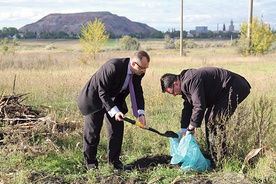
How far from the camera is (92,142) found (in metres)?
4.48

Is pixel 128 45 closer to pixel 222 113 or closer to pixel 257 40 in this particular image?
pixel 257 40

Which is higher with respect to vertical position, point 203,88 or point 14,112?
point 203,88

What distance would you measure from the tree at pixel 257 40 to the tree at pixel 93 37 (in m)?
12.8

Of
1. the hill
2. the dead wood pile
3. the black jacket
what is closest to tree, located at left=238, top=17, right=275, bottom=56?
the dead wood pile

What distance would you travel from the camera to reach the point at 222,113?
4469 mm

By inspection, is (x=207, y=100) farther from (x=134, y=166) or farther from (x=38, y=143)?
(x=38, y=143)

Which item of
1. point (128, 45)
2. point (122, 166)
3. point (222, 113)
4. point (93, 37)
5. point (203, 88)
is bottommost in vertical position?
point (122, 166)

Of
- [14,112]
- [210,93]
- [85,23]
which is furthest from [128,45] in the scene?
[85,23]

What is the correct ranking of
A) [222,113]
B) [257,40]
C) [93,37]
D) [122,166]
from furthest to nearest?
1. [257,40]
2. [93,37]
3. [122,166]
4. [222,113]

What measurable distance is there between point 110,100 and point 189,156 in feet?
4.01

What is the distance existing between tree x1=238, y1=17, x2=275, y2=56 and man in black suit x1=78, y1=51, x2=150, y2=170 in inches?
1036

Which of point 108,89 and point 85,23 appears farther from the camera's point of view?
point 85,23

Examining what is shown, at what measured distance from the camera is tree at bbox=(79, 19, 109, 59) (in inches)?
912

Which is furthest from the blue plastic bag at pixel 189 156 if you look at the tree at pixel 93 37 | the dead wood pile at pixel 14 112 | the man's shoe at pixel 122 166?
the tree at pixel 93 37
